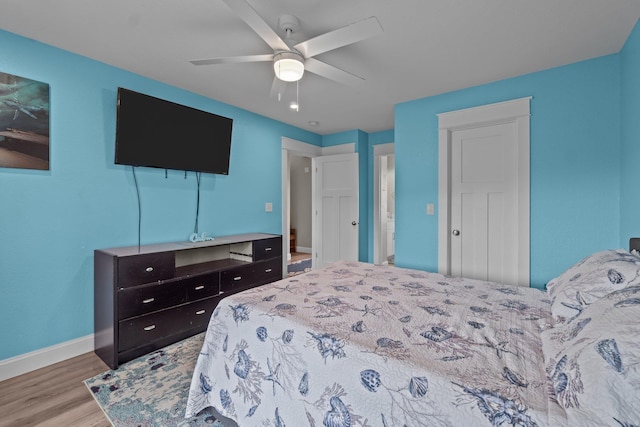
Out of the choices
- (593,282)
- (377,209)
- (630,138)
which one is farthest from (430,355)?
(377,209)

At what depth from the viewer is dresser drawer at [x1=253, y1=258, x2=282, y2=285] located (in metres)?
3.20

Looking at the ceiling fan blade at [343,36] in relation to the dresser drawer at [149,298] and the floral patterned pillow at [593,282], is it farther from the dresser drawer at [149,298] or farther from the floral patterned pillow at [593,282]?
the dresser drawer at [149,298]

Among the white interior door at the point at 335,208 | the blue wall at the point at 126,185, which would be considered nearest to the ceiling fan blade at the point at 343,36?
the blue wall at the point at 126,185

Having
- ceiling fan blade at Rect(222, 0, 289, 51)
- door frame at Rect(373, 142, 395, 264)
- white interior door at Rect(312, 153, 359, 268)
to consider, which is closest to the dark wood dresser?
ceiling fan blade at Rect(222, 0, 289, 51)

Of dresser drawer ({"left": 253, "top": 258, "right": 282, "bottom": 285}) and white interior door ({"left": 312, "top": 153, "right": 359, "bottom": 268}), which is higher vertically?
white interior door ({"left": 312, "top": 153, "right": 359, "bottom": 268})

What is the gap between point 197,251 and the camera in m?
3.12

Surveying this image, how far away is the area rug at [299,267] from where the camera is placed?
516 centimetres

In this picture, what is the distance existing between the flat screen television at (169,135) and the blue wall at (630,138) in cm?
341

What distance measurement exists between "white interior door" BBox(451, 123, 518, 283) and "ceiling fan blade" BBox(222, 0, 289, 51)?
7.25 feet

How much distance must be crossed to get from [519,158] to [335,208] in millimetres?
2630

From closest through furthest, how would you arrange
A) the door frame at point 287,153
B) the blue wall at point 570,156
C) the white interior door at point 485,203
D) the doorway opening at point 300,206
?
the blue wall at point 570,156 < the white interior door at point 485,203 < the door frame at point 287,153 < the doorway opening at point 300,206

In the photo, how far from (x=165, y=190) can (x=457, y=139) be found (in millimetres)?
3093

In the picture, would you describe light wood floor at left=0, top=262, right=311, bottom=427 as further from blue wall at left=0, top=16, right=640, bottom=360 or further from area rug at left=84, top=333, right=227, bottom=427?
blue wall at left=0, top=16, right=640, bottom=360

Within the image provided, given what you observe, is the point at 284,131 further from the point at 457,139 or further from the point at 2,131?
the point at 2,131
